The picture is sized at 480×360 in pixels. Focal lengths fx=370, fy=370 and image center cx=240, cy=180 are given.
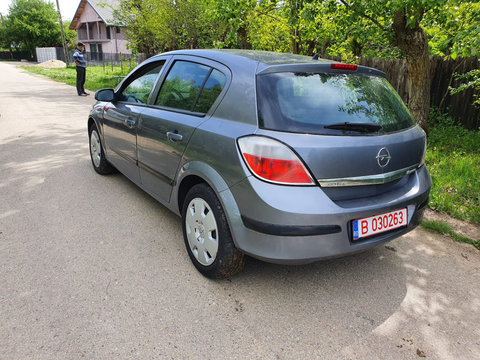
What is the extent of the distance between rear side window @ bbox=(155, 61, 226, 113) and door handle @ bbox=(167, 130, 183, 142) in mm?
225

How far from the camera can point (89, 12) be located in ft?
176

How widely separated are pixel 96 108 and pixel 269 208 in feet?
11.5

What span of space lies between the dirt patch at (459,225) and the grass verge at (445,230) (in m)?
0.09

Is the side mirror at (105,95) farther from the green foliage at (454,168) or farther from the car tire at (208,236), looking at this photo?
the green foliage at (454,168)

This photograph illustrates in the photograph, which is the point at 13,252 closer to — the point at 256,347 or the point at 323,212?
the point at 256,347

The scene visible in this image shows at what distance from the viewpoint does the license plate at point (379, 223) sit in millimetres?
2342

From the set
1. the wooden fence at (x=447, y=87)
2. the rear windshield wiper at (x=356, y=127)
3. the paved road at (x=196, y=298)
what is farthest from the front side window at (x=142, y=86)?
the wooden fence at (x=447, y=87)

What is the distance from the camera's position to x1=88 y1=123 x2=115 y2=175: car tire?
4.90m

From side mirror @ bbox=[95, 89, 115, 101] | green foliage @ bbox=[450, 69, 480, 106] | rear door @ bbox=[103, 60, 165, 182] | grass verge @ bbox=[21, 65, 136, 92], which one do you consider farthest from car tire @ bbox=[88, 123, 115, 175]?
grass verge @ bbox=[21, 65, 136, 92]

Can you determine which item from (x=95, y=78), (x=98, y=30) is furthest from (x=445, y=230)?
(x=98, y=30)

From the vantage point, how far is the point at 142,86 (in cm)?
384

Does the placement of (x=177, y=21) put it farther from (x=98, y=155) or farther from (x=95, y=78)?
(x=98, y=155)

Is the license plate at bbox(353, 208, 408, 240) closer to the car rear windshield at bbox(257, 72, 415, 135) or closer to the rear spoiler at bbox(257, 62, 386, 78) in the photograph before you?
the car rear windshield at bbox(257, 72, 415, 135)

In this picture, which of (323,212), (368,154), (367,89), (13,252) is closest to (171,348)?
(323,212)
